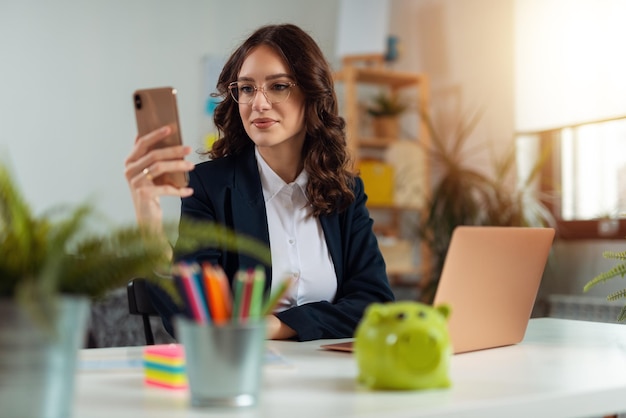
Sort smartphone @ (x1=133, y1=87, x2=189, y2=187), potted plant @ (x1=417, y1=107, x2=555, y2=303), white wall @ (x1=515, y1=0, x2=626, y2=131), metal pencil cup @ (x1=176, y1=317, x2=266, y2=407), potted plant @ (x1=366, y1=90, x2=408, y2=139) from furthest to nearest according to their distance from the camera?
potted plant @ (x1=366, y1=90, x2=408, y2=139) < potted plant @ (x1=417, y1=107, x2=555, y2=303) < white wall @ (x1=515, y1=0, x2=626, y2=131) < smartphone @ (x1=133, y1=87, x2=189, y2=187) < metal pencil cup @ (x1=176, y1=317, x2=266, y2=407)

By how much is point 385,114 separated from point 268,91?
287cm

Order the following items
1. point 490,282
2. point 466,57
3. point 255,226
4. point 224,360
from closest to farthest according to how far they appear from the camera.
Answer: point 224,360, point 490,282, point 255,226, point 466,57

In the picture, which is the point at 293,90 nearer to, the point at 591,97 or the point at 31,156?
the point at 591,97

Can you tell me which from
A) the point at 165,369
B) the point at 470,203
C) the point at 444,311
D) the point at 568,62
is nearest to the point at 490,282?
the point at 444,311

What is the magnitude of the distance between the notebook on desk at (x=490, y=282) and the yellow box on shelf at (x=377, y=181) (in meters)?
3.16

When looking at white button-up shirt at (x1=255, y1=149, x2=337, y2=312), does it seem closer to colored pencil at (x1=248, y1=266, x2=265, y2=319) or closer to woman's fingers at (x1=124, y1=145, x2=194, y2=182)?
woman's fingers at (x1=124, y1=145, x2=194, y2=182)

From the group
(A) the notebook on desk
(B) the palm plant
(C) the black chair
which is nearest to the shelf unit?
(C) the black chair

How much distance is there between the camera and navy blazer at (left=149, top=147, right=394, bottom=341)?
190 centimetres

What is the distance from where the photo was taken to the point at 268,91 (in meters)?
1.99

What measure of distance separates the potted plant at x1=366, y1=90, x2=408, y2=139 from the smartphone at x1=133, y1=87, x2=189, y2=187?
3.25m

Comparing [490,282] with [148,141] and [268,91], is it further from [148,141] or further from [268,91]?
[268,91]

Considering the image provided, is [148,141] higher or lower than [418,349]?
higher

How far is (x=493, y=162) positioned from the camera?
428cm

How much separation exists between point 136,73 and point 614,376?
3914 millimetres
